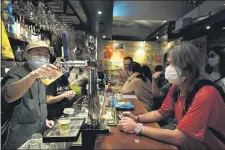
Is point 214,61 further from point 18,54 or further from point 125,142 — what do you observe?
point 18,54

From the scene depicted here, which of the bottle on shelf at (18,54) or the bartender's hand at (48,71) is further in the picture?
the bottle on shelf at (18,54)

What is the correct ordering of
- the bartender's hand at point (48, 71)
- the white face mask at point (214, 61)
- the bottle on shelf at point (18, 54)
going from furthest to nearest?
the white face mask at point (214, 61) → the bottle on shelf at point (18, 54) → the bartender's hand at point (48, 71)

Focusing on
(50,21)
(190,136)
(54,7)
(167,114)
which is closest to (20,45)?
(50,21)

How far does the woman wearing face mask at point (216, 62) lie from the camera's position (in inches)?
125

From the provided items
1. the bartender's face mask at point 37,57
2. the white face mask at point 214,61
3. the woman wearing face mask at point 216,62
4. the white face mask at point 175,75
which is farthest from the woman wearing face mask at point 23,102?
the white face mask at point 214,61

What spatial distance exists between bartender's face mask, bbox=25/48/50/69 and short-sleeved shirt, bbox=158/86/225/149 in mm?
1273

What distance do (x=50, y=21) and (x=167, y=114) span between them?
7.79 feet

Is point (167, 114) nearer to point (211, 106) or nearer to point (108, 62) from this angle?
point (211, 106)

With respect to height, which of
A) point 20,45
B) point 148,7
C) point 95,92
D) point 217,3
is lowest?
point 95,92

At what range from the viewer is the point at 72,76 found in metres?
3.86

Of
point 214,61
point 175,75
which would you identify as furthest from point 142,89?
point 175,75

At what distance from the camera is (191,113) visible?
1.30 meters

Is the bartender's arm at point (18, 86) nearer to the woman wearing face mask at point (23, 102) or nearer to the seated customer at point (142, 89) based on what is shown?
the woman wearing face mask at point (23, 102)

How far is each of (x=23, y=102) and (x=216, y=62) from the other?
308 centimetres
